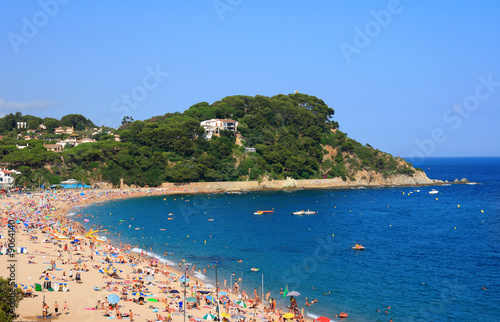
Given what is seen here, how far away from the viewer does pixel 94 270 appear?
32.8 metres

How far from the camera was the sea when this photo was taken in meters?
29.1

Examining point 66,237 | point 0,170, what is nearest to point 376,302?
point 66,237

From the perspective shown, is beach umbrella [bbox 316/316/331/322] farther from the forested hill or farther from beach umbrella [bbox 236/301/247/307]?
the forested hill

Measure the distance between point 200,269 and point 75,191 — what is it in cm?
5291

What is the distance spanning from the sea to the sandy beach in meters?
2.75

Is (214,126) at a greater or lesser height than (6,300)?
greater

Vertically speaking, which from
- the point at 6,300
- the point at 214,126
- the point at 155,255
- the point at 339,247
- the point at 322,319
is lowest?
the point at 322,319

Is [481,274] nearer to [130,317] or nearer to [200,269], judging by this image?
[200,269]

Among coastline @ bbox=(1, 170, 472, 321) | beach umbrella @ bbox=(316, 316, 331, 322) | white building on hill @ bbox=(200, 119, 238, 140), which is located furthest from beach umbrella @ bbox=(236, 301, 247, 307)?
white building on hill @ bbox=(200, 119, 238, 140)

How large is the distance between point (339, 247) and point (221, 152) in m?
57.5

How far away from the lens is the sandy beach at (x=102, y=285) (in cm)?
2406

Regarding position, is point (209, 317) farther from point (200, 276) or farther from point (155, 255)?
point (155, 255)

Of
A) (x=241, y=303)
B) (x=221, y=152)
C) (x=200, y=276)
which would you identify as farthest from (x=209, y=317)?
(x=221, y=152)

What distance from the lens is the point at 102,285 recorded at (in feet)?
95.3
